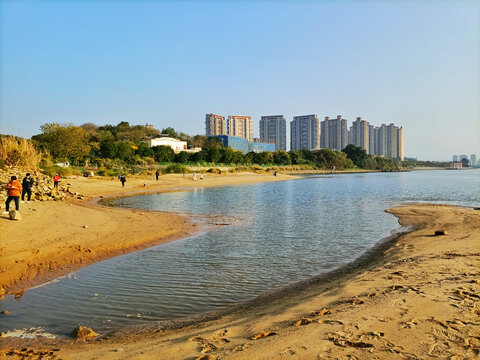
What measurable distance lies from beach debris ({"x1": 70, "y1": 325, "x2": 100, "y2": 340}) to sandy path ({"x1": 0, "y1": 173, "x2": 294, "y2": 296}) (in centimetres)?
347

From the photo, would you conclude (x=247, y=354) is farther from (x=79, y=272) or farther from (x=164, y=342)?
(x=79, y=272)

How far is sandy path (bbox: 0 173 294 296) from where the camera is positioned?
9.61 metres

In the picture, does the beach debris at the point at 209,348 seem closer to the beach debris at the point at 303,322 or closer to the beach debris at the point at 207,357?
the beach debris at the point at 207,357

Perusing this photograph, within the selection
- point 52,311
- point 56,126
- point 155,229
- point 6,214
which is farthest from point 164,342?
point 56,126

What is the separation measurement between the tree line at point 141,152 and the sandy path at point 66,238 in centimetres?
3952

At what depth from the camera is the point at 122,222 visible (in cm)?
1700

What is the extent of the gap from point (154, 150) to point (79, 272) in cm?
7598

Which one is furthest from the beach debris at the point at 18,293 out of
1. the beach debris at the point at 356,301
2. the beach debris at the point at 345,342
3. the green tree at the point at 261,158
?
the green tree at the point at 261,158

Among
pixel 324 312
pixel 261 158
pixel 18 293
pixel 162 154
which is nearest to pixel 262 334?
pixel 324 312

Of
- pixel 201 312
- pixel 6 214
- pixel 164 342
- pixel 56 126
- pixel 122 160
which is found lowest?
pixel 201 312

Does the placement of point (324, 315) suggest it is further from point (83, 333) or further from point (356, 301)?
point (83, 333)

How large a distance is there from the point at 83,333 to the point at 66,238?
24.7 ft

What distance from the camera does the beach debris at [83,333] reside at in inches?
236

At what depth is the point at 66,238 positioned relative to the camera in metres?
12.6
